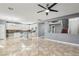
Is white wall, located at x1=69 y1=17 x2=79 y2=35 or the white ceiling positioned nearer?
the white ceiling

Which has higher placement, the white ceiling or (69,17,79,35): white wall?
the white ceiling

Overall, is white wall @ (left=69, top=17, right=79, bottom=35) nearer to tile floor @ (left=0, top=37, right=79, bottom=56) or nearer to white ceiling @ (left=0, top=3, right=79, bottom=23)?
white ceiling @ (left=0, top=3, right=79, bottom=23)

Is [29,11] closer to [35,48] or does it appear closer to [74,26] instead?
[35,48]

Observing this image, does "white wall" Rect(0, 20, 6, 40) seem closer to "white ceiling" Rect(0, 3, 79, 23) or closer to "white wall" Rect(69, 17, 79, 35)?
"white ceiling" Rect(0, 3, 79, 23)

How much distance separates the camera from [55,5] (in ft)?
9.18

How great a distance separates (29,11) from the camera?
2955 mm

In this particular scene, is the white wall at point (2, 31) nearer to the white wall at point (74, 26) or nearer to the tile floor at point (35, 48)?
the tile floor at point (35, 48)

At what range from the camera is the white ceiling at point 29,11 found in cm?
274

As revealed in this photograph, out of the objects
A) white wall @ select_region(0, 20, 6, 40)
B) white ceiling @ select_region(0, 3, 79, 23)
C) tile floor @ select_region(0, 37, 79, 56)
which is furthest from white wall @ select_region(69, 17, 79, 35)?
white wall @ select_region(0, 20, 6, 40)

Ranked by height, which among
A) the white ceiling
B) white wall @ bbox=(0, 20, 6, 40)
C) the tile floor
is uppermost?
the white ceiling

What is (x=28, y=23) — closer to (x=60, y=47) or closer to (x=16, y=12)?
(x=16, y=12)

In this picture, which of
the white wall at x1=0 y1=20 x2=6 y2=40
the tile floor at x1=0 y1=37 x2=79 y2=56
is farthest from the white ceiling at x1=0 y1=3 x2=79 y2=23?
the tile floor at x1=0 y1=37 x2=79 y2=56

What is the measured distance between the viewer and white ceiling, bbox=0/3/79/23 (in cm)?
274

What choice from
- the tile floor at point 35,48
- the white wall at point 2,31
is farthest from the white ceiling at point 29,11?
the tile floor at point 35,48
